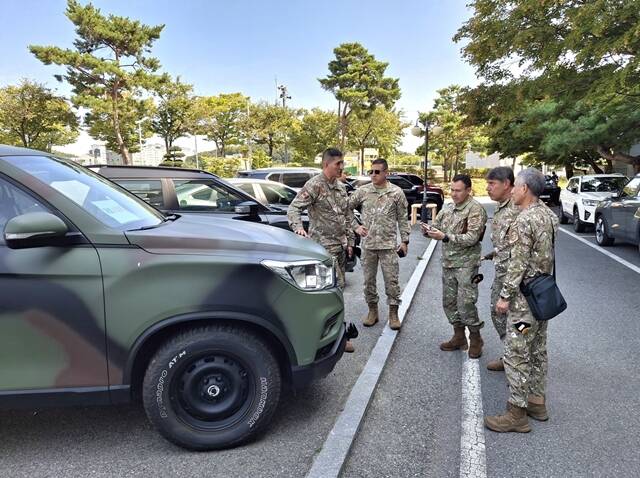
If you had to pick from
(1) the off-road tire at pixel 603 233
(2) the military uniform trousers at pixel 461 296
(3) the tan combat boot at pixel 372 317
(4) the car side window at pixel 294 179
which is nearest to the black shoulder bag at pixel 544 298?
(2) the military uniform trousers at pixel 461 296

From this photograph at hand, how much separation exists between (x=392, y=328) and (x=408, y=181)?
1535 cm

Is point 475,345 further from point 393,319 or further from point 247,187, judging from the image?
point 247,187

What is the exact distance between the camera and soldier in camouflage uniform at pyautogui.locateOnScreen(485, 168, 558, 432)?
2.84 metres

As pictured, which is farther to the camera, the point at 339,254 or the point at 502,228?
the point at 339,254

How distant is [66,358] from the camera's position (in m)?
2.46

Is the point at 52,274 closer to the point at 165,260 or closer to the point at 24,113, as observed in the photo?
the point at 165,260

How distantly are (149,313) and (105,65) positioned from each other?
3319 cm

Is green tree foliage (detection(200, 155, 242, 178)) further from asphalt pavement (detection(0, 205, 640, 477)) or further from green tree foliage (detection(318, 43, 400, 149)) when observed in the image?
asphalt pavement (detection(0, 205, 640, 477))

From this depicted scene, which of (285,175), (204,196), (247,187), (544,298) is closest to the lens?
(544,298)

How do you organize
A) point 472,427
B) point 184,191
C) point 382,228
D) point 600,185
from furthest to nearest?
point 600,185 → point 184,191 → point 382,228 → point 472,427

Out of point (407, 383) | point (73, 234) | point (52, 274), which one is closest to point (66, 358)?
point (52, 274)

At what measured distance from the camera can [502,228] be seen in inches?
151

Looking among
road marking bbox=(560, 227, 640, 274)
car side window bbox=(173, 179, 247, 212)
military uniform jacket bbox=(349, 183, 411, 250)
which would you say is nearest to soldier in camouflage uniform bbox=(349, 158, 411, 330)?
military uniform jacket bbox=(349, 183, 411, 250)

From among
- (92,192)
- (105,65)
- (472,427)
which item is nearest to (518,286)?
(472,427)
